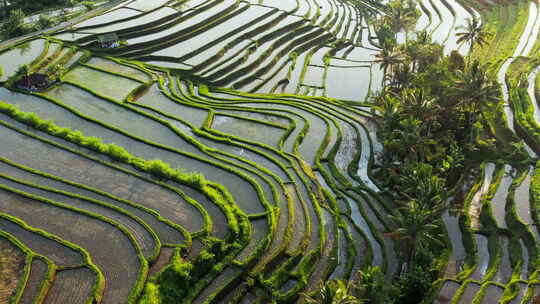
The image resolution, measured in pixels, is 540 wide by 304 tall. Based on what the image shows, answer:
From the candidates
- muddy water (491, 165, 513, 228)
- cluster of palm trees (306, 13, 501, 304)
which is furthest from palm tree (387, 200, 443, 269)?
muddy water (491, 165, 513, 228)

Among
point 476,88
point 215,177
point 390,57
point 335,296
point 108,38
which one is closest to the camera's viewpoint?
point 335,296

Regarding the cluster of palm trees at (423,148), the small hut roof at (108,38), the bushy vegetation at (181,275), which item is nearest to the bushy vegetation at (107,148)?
the bushy vegetation at (181,275)

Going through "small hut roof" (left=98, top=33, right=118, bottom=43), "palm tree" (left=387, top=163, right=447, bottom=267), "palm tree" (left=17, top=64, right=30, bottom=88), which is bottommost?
"palm tree" (left=17, top=64, right=30, bottom=88)

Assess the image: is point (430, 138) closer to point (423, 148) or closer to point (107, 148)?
point (423, 148)

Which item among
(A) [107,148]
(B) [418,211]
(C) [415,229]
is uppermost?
(B) [418,211]

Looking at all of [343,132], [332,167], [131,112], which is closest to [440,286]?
[332,167]

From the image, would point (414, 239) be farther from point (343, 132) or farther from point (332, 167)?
point (343, 132)

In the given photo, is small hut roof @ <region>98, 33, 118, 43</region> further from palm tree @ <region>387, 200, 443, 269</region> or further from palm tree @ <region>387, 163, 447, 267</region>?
palm tree @ <region>387, 200, 443, 269</region>

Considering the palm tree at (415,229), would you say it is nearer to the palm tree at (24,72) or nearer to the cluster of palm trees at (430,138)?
the cluster of palm trees at (430,138)

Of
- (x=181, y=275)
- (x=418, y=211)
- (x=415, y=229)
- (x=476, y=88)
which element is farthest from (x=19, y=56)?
Result: (x=476, y=88)
